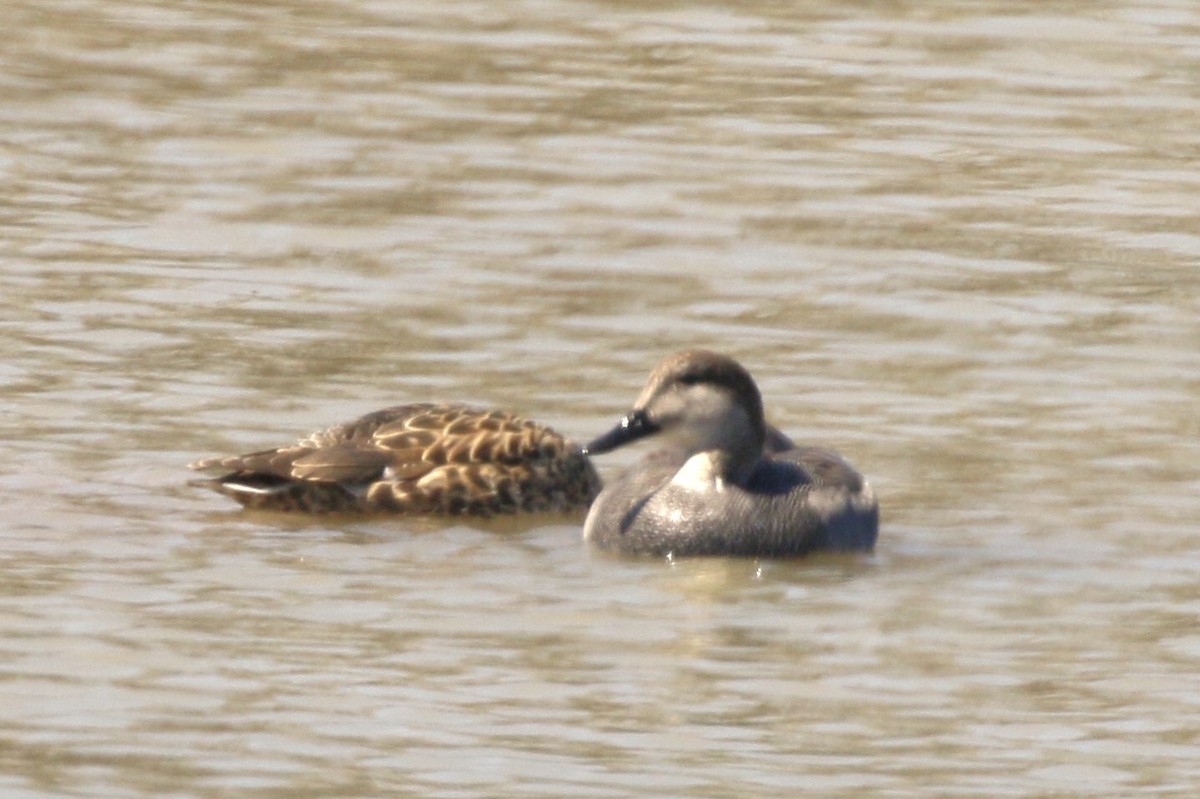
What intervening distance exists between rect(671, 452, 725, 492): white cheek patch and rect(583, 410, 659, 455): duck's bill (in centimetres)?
19

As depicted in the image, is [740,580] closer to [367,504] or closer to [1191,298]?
[367,504]

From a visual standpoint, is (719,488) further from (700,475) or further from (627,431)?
(627,431)

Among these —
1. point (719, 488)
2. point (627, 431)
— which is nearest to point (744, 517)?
point (719, 488)

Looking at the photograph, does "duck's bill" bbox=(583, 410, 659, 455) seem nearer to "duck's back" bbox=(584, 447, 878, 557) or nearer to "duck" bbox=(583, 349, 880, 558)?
"duck" bbox=(583, 349, 880, 558)

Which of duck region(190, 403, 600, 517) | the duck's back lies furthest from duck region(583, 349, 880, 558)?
duck region(190, 403, 600, 517)

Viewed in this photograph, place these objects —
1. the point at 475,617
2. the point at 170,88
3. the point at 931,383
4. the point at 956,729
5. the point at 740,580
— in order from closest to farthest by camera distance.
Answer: the point at 956,729, the point at 475,617, the point at 740,580, the point at 931,383, the point at 170,88

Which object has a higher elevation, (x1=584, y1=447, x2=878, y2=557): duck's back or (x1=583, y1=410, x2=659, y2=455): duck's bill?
(x1=583, y1=410, x2=659, y2=455): duck's bill

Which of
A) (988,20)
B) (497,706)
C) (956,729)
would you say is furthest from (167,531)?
(988,20)

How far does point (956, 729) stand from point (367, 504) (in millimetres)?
3732

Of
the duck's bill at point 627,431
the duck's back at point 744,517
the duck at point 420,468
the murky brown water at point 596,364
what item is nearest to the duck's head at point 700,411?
the duck's bill at point 627,431

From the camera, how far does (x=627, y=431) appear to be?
40.9 ft

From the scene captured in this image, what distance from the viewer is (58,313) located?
14.8 metres

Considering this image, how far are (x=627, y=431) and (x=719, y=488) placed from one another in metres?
0.41

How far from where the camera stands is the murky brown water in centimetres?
952
